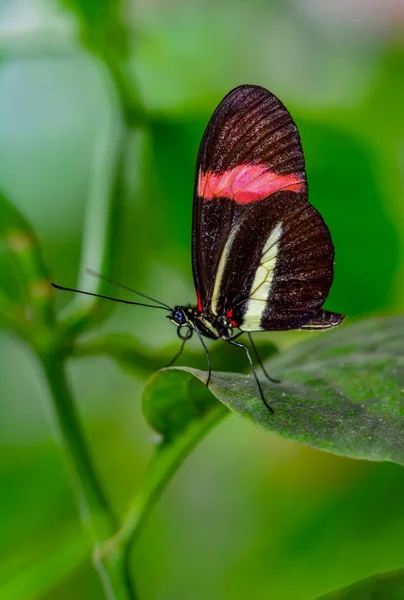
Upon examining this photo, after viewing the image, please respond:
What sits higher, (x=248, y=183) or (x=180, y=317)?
(x=248, y=183)

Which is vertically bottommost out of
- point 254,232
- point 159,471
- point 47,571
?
point 47,571

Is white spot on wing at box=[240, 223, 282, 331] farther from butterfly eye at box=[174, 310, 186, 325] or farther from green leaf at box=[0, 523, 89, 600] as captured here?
green leaf at box=[0, 523, 89, 600]

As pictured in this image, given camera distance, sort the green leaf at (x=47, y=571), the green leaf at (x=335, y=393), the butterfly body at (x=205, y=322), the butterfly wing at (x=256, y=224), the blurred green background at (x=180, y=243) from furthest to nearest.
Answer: the blurred green background at (x=180, y=243) < the butterfly body at (x=205, y=322) < the butterfly wing at (x=256, y=224) < the green leaf at (x=47, y=571) < the green leaf at (x=335, y=393)

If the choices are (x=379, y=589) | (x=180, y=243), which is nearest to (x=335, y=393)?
(x=379, y=589)

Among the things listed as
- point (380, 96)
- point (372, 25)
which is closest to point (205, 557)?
point (380, 96)

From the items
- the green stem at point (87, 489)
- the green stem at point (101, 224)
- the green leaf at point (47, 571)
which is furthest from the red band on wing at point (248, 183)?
the green leaf at point (47, 571)

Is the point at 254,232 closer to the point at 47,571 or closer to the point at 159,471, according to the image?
the point at 159,471

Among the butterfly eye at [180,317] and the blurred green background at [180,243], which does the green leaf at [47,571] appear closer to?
the blurred green background at [180,243]
